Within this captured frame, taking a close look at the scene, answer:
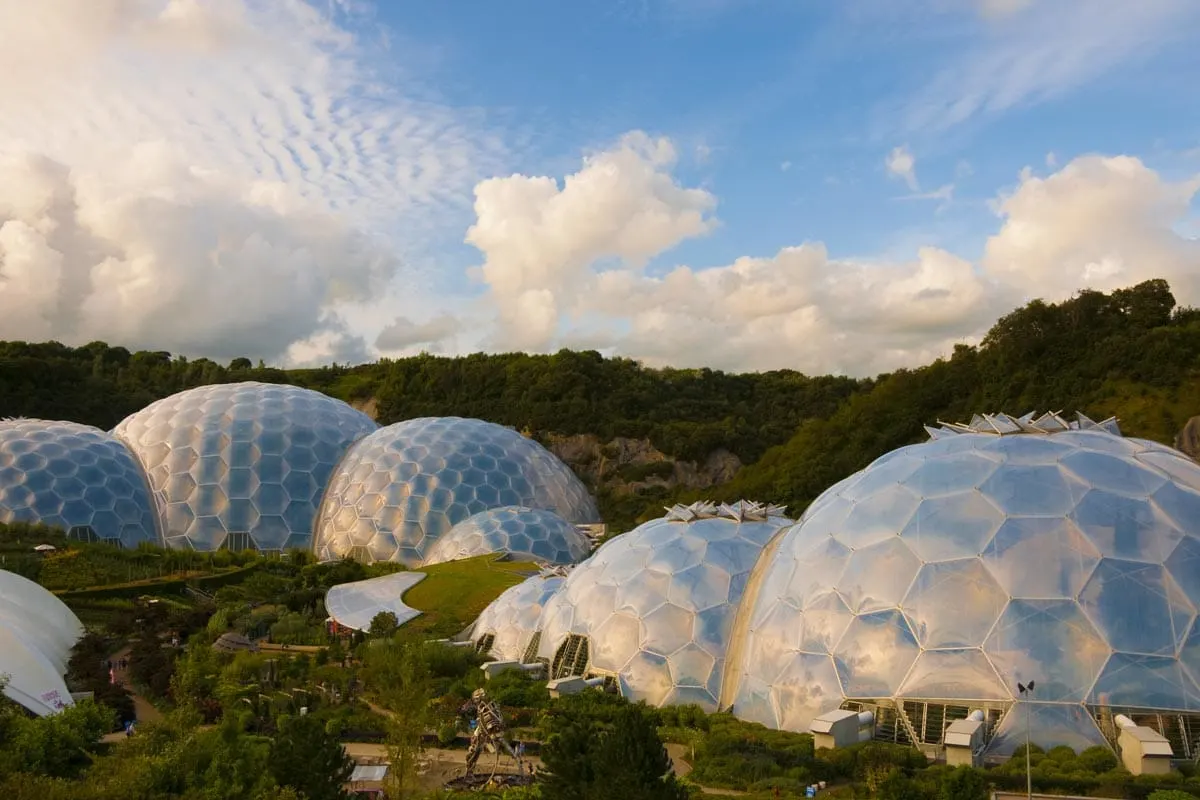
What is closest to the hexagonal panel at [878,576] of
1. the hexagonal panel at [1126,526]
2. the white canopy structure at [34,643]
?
the hexagonal panel at [1126,526]

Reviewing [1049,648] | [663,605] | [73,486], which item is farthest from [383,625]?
[73,486]

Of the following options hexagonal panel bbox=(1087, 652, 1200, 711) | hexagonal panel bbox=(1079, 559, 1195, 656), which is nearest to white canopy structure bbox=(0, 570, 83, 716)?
hexagonal panel bbox=(1087, 652, 1200, 711)

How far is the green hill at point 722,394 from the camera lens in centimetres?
3700

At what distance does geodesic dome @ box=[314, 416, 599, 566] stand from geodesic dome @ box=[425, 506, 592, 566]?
1.49m

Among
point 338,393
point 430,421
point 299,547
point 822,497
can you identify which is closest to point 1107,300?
point 822,497

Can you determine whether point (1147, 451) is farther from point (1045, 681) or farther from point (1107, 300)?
point (1107, 300)

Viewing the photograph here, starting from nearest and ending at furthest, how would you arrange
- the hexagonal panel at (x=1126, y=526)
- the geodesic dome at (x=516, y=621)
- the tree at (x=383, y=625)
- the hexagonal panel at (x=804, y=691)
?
1. the hexagonal panel at (x=1126, y=526)
2. the hexagonal panel at (x=804, y=691)
3. the geodesic dome at (x=516, y=621)
4. the tree at (x=383, y=625)

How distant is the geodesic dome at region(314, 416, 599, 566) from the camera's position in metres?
36.6

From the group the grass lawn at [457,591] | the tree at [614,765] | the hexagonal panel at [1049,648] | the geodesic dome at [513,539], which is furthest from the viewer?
the geodesic dome at [513,539]

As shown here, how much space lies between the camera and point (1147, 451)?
16.5 metres

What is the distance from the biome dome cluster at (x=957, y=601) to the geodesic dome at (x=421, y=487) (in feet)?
63.8

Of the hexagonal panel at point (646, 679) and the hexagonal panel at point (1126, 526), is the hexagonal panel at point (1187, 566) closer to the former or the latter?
the hexagonal panel at point (1126, 526)

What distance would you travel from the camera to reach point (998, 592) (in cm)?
1370

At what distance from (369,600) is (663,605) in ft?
45.2
